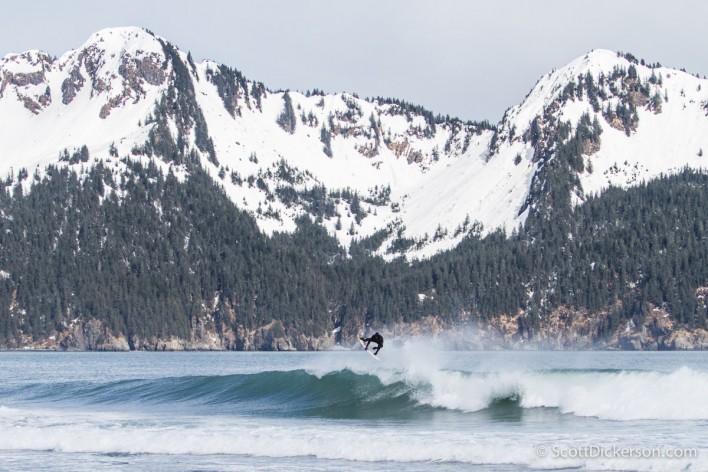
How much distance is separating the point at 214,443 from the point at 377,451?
7.64m

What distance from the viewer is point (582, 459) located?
43.8 m

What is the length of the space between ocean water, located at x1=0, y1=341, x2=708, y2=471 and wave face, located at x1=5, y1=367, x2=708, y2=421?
0.38ft

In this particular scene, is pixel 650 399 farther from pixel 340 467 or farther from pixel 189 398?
pixel 189 398

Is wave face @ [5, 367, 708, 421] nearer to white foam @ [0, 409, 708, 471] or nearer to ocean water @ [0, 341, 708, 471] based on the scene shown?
ocean water @ [0, 341, 708, 471]

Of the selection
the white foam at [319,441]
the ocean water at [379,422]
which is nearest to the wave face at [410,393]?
the ocean water at [379,422]

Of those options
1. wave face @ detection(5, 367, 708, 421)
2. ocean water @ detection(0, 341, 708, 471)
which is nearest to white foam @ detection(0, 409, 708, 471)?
ocean water @ detection(0, 341, 708, 471)

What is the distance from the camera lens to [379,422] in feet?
197

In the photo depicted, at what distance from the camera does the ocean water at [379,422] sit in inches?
1805

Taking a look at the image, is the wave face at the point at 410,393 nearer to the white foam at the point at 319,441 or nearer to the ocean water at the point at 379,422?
the ocean water at the point at 379,422

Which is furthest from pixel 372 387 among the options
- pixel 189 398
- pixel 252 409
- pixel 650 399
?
pixel 650 399

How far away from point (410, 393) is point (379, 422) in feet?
26.6

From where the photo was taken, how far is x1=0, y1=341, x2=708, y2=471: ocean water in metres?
45.8

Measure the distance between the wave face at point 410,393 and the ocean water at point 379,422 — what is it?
11 cm

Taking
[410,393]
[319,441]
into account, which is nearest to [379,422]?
[410,393]
